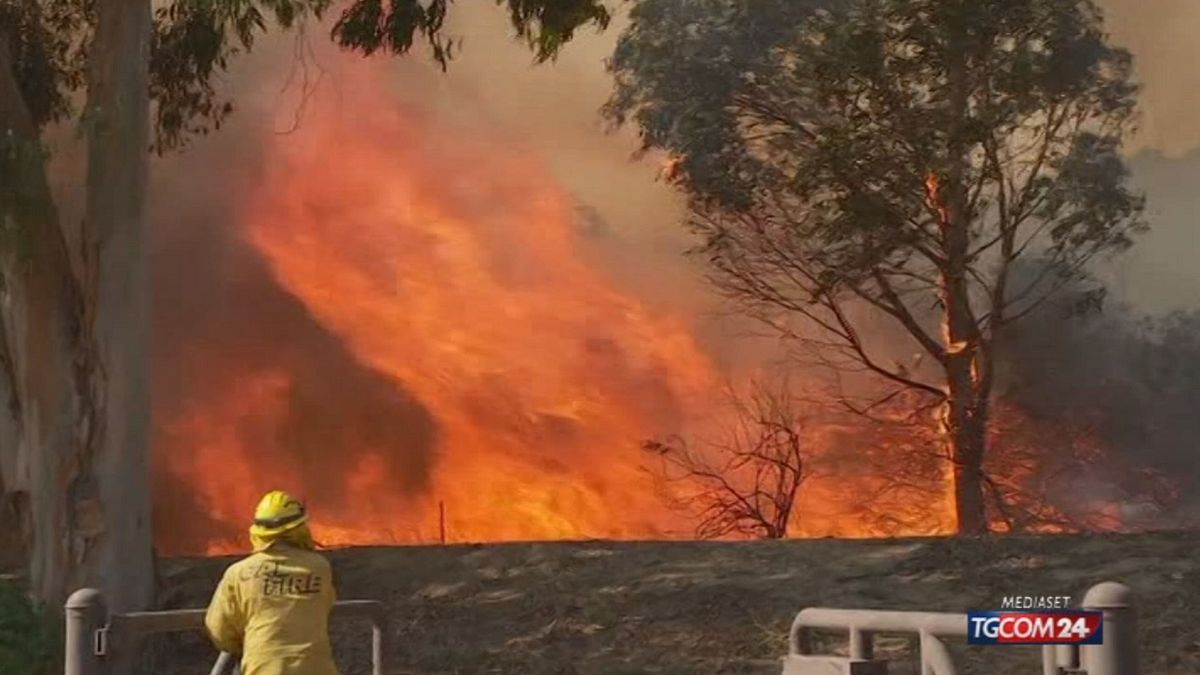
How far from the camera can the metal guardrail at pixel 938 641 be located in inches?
219

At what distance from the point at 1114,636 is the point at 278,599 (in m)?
2.92

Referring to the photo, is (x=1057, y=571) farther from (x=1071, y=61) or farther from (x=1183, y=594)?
(x=1071, y=61)

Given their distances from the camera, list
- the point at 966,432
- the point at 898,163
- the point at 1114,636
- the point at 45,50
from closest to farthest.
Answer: the point at 1114,636 → the point at 45,50 → the point at 898,163 → the point at 966,432

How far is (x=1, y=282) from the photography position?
545 inches

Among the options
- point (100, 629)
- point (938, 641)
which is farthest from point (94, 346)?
point (938, 641)

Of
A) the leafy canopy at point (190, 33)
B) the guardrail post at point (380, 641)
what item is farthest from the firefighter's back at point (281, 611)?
the leafy canopy at point (190, 33)

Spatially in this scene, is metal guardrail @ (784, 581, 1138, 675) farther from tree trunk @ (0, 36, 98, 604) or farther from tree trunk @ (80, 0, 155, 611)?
tree trunk @ (0, 36, 98, 604)

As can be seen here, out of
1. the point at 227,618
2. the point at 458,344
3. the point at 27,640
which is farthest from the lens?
the point at 458,344

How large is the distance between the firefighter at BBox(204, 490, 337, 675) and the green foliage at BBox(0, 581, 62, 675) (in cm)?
817

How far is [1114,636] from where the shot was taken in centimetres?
556

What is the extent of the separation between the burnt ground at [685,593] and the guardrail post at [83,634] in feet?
22.5

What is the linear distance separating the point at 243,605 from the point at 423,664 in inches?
323

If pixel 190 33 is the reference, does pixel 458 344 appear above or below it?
below

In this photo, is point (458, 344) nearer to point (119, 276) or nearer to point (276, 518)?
point (119, 276)
